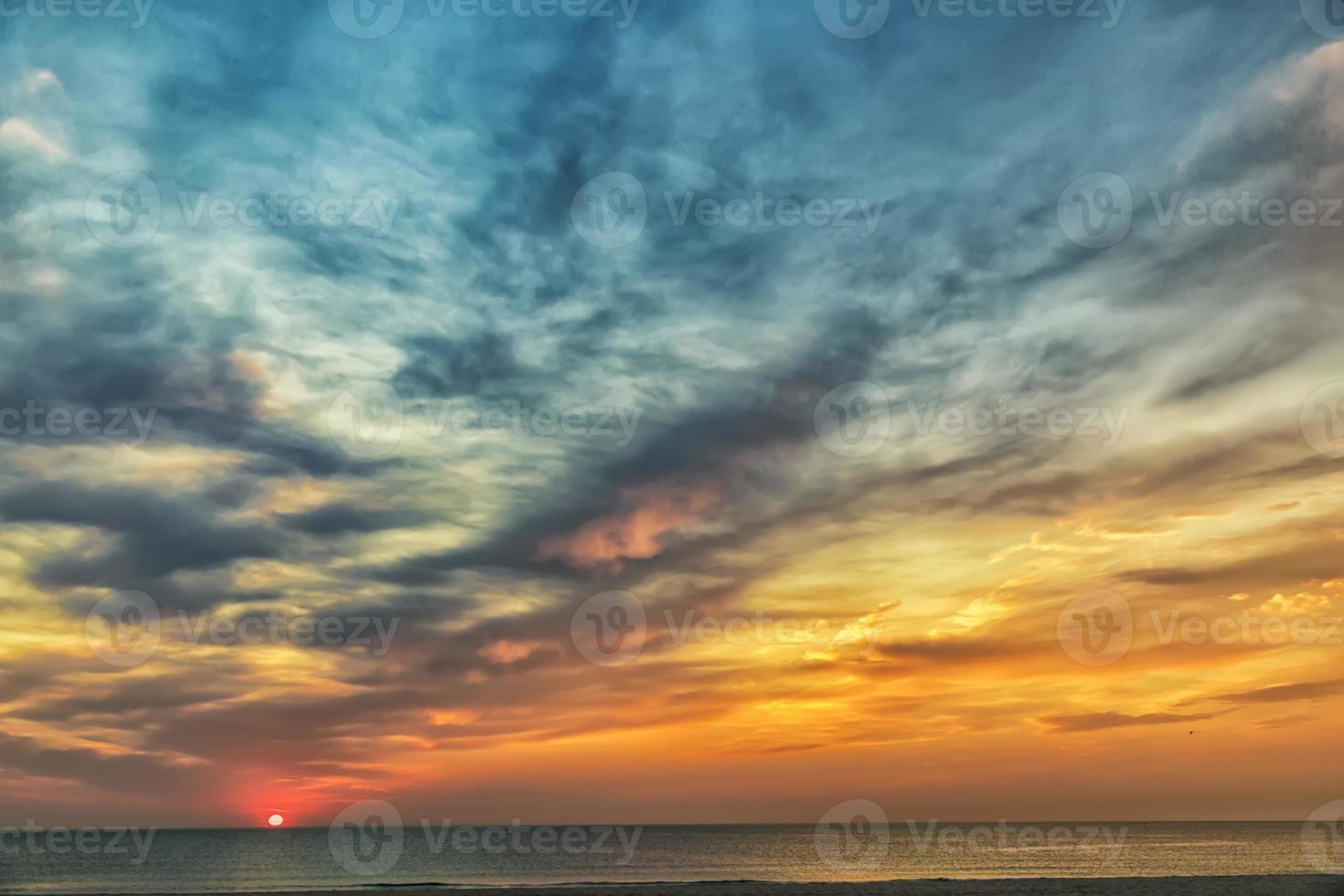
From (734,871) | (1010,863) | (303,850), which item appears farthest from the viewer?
(303,850)

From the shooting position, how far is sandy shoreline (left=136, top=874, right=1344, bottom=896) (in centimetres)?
5694

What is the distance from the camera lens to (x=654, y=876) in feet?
349

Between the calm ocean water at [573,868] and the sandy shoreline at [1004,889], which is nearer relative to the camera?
the sandy shoreline at [1004,889]

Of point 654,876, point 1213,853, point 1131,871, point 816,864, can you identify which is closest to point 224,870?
point 654,876

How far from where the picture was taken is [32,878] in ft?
363

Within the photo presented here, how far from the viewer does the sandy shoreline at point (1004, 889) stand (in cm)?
5694

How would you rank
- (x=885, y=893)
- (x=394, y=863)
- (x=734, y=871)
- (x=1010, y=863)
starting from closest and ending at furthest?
(x=885, y=893), (x=1010, y=863), (x=734, y=871), (x=394, y=863)

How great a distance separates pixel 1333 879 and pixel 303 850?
18936 centimetres

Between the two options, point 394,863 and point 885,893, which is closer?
point 885,893

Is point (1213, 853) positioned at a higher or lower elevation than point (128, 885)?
lower

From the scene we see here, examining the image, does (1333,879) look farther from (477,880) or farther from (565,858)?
(565,858)

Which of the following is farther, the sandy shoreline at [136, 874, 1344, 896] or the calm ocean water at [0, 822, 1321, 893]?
the calm ocean water at [0, 822, 1321, 893]

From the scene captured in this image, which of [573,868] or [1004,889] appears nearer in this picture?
[1004,889]

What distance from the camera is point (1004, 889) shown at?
63.2m
